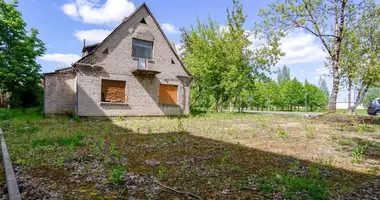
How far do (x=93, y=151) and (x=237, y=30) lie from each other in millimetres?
19795

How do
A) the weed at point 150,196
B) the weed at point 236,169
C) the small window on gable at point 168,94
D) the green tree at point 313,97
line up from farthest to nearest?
the green tree at point 313,97, the small window on gable at point 168,94, the weed at point 236,169, the weed at point 150,196

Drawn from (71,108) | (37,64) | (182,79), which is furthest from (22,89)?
(182,79)

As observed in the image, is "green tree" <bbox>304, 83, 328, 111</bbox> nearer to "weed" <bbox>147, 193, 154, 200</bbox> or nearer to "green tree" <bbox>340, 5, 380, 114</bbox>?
"green tree" <bbox>340, 5, 380, 114</bbox>

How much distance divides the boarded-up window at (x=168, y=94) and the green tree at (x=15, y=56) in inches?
476

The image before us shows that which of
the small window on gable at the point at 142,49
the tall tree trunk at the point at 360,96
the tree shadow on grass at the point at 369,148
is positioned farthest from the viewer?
the tall tree trunk at the point at 360,96

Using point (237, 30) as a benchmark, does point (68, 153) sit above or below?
below

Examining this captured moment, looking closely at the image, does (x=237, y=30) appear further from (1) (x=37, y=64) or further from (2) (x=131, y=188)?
(2) (x=131, y=188)

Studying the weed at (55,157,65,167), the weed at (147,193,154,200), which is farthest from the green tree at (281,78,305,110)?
the weed at (147,193,154,200)

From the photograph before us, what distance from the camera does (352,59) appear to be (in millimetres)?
19250

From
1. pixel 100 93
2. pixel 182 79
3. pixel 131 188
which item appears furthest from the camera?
pixel 182 79

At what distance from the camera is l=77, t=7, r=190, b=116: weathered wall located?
14047 mm

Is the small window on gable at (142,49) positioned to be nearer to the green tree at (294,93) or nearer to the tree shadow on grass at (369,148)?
the tree shadow on grass at (369,148)

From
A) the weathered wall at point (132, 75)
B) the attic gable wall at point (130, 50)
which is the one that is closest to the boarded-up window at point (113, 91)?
the weathered wall at point (132, 75)

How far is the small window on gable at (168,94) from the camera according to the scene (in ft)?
55.8
